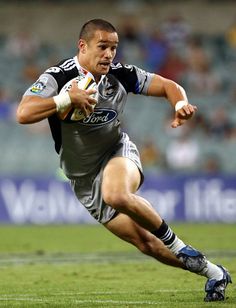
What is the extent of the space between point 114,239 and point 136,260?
14.2ft

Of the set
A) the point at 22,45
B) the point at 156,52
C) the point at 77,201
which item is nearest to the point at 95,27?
the point at 77,201

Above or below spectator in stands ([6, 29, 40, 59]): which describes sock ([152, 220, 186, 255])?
above

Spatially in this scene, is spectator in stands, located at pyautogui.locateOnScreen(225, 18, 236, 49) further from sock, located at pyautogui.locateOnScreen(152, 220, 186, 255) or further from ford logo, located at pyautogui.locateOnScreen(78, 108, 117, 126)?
sock, located at pyautogui.locateOnScreen(152, 220, 186, 255)

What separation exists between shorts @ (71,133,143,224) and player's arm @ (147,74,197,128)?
0.57 m

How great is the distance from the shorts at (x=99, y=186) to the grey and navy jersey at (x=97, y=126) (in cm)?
6

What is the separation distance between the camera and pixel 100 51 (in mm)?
7871

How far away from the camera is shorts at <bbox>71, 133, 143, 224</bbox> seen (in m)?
8.21

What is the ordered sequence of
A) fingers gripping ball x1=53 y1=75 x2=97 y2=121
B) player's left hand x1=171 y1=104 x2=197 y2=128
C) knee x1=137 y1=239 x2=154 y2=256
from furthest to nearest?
knee x1=137 y1=239 x2=154 y2=256
player's left hand x1=171 y1=104 x2=197 y2=128
fingers gripping ball x1=53 y1=75 x2=97 y2=121

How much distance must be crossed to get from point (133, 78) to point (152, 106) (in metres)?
15.8

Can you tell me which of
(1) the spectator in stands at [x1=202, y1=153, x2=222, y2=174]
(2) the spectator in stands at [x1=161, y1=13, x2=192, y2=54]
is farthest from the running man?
(2) the spectator in stands at [x1=161, y1=13, x2=192, y2=54]

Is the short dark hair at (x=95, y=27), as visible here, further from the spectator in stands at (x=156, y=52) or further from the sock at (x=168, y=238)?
the spectator in stands at (x=156, y=52)

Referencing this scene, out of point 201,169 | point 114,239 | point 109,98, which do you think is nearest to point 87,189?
point 109,98

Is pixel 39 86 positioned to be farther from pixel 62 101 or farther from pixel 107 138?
pixel 107 138

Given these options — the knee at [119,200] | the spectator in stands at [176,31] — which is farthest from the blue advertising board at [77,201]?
the knee at [119,200]
